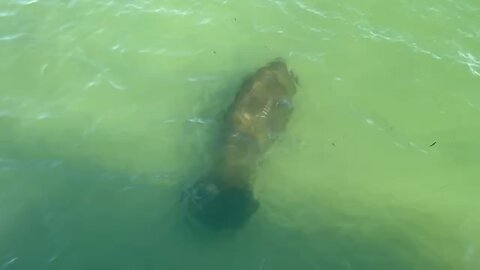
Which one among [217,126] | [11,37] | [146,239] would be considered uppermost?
[11,37]

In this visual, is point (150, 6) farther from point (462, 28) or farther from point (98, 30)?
point (462, 28)

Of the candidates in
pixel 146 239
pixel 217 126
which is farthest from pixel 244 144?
pixel 146 239

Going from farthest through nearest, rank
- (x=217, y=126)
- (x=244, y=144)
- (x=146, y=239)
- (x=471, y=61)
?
(x=471, y=61) < (x=217, y=126) < (x=244, y=144) < (x=146, y=239)

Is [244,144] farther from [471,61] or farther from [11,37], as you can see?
[11,37]

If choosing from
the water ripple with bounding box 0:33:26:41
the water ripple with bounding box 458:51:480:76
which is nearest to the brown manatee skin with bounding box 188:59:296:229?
the water ripple with bounding box 458:51:480:76

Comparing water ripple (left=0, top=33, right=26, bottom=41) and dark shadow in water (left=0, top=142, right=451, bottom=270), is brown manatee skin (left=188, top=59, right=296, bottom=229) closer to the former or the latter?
dark shadow in water (left=0, top=142, right=451, bottom=270)

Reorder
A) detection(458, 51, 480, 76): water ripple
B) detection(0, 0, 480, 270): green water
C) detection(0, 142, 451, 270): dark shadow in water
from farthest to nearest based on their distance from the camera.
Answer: detection(458, 51, 480, 76): water ripple → detection(0, 0, 480, 270): green water → detection(0, 142, 451, 270): dark shadow in water

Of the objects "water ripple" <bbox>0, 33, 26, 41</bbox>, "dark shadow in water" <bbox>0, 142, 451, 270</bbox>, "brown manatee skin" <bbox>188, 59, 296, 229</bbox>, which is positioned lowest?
"dark shadow in water" <bbox>0, 142, 451, 270</bbox>
